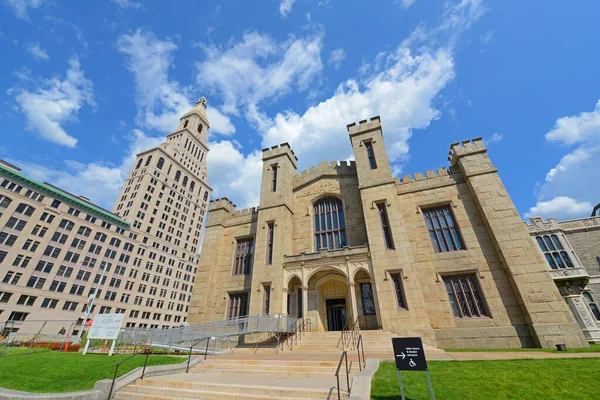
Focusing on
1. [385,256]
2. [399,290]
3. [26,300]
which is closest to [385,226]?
[385,256]

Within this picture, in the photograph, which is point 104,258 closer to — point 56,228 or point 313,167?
point 56,228

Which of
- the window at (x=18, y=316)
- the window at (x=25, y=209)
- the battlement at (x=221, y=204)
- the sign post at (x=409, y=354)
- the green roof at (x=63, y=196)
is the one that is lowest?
the sign post at (x=409, y=354)

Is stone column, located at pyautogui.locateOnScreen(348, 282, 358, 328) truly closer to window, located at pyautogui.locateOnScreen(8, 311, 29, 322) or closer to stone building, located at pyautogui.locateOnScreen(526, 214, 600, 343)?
stone building, located at pyautogui.locateOnScreen(526, 214, 600, 343)

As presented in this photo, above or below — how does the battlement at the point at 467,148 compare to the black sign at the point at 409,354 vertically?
above

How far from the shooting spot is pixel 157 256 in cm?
6719

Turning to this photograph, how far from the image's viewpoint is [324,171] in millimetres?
21656

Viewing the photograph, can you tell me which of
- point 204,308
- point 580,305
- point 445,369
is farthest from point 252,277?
point 580,305

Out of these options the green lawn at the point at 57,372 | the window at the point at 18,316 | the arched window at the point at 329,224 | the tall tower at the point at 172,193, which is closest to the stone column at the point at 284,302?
the arched window at the point at 329,224

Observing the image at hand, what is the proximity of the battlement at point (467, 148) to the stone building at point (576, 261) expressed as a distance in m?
11.4

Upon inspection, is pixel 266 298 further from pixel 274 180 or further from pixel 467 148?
pixel 467 148

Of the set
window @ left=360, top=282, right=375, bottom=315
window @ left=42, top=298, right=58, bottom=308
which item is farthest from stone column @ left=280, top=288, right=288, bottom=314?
window @ left=42, top=298, right=58, bottom=308

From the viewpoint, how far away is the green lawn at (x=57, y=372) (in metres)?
7.30

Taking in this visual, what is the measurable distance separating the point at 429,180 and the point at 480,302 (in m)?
7.95

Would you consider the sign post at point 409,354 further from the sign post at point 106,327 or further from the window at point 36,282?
the window at point 36,282
